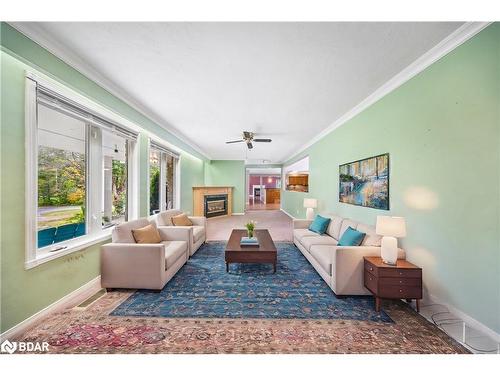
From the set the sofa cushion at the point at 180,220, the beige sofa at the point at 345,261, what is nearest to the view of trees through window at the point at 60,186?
the sofa cushion at the point at 180,220

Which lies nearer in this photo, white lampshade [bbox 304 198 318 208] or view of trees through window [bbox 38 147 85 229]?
view of trees through window [bbox 38 147 85 229]

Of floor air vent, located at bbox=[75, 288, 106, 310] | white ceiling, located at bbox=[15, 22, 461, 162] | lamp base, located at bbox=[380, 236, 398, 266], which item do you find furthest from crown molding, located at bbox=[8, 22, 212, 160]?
lamp base, located at bbox=[380, 236, 398, 266]

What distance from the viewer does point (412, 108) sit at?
2438mm

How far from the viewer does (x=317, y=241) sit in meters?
3.51

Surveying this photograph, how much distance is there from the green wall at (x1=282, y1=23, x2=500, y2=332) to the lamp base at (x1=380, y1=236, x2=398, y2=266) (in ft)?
1.33

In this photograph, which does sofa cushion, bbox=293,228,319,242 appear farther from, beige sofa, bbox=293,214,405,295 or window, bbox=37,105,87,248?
window, bbox=37,105,87,248

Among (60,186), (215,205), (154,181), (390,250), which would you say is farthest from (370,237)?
(215,205)

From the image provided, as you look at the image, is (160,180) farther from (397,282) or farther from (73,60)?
(397,282)

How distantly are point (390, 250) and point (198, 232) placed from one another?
345 centimetres

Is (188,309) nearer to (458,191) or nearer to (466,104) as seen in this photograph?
(458,191)

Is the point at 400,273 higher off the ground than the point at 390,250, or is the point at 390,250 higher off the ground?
the point at 390,250

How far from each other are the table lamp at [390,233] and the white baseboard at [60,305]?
12.1ft

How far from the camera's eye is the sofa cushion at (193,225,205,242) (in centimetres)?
413

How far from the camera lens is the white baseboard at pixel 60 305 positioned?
5.85 ft
